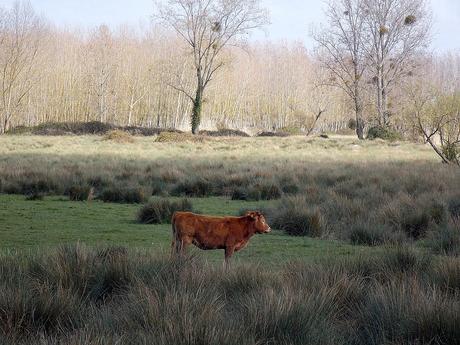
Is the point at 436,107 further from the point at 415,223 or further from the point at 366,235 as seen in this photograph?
the point at 366,235

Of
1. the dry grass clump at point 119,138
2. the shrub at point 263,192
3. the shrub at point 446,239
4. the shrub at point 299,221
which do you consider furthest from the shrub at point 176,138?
the shrub at point 446,239

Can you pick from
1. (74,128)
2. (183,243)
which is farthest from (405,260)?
(74,128)

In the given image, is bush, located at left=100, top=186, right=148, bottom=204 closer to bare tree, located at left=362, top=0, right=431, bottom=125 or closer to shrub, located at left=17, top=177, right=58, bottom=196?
shrub, located at left=17, top=177, right=58, bottom=196

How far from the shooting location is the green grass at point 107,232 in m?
8.25

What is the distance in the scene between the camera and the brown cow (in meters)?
6.89

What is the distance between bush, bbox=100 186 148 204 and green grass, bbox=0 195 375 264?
518 mm

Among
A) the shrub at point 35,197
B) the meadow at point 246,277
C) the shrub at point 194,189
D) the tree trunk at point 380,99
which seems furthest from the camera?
the tree trunk at point 380,99

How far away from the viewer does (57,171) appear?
17672 mm

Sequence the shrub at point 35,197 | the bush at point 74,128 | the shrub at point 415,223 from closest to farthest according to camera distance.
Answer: the shrub at point 415,223 → the shrub at point 35,197 → the bush at point 74,128

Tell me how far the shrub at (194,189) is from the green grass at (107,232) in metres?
1.91

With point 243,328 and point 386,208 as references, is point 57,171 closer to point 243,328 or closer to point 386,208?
point 386,208

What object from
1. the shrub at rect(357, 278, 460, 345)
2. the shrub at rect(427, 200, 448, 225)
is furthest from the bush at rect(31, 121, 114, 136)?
the shrub at rect(357, 278, 460, 345)

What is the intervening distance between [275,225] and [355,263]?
4573 millimetres

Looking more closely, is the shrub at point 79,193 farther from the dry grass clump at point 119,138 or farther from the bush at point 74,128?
the bush at point 74,128
